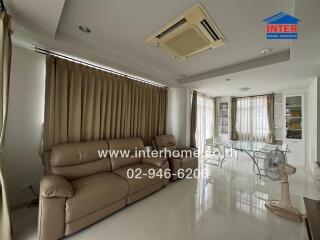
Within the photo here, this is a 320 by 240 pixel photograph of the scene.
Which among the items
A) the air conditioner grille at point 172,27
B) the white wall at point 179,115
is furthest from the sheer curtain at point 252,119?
the air conditioner grille at point 172,27

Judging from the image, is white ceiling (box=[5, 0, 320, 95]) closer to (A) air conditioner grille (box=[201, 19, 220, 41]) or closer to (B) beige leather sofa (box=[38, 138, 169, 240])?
(A) air conditioner grille (box=[201, 19, 220, 41])

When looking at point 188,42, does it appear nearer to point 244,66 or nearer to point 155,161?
point 244,66

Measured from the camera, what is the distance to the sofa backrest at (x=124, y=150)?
2736 mm

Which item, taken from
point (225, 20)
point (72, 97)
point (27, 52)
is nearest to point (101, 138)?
point (72, 97)

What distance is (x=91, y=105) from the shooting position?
274cm

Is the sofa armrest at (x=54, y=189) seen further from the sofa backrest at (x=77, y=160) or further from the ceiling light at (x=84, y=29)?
the ceiling light at (x=84, y=29)

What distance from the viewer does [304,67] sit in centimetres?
295

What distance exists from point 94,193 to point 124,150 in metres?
1.15

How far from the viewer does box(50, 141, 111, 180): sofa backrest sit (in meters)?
2.12

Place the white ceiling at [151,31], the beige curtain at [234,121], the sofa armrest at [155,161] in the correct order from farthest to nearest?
the beige curtain at [234,121] → the sofa armrest at [155,161] → the white ceiling at [151,31]

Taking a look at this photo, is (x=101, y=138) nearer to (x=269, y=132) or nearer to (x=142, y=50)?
(x=142, y=50)

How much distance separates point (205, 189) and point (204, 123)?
11.1ft

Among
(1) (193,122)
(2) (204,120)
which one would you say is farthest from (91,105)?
(2) (204,120)

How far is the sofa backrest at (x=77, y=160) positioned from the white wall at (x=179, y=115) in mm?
2418
